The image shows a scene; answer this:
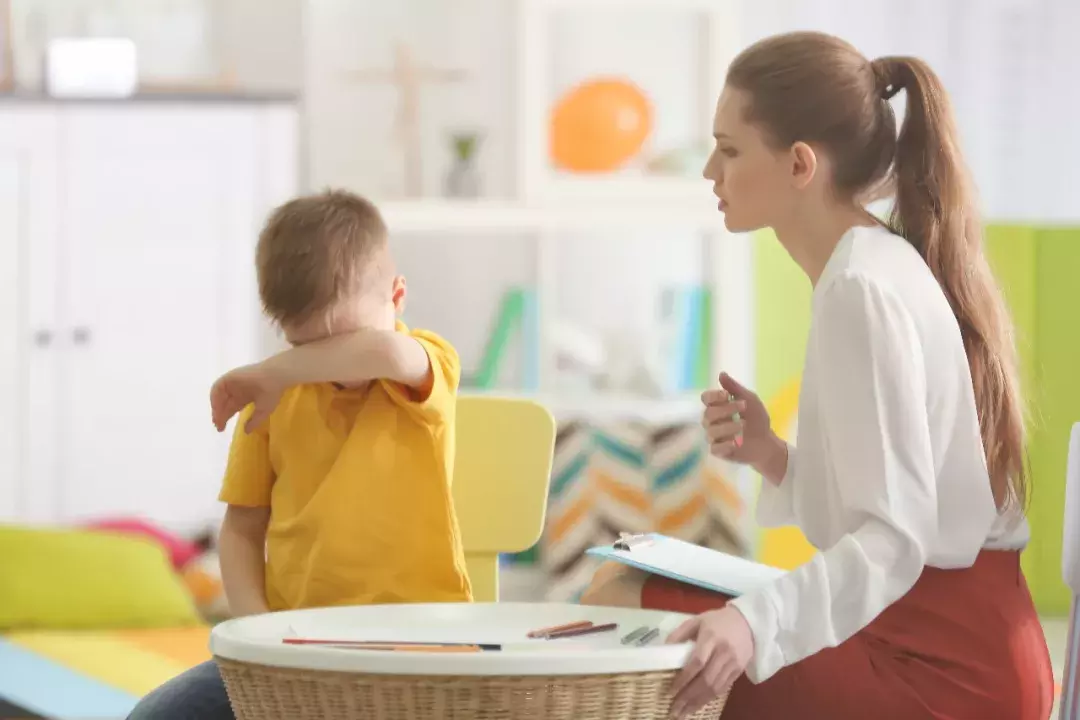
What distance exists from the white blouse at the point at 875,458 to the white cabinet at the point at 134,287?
2.85 meters

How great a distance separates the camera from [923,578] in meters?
1.52

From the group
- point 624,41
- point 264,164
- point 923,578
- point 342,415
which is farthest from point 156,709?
point 624,41

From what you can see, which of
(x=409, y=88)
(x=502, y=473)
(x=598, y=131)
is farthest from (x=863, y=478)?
(x=409, y=88)

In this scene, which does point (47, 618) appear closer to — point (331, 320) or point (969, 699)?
point (331, 320)

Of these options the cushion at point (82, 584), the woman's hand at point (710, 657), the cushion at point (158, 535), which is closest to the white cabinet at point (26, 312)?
the cushion at point (158, 535)

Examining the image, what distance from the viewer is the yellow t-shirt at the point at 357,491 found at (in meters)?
1.65

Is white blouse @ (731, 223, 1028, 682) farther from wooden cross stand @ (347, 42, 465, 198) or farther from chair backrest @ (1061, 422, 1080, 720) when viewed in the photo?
wooden cross stand @ (347, 42, 465, 198)

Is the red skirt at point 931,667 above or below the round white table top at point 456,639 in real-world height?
below

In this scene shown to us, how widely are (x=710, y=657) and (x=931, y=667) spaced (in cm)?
37

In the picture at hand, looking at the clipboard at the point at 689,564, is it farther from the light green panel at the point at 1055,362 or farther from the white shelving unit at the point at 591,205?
the light green panel at the point at 1055,362

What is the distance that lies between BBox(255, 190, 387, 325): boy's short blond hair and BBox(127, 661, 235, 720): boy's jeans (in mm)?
381

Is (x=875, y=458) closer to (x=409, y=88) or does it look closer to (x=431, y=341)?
(x=431, y=341)

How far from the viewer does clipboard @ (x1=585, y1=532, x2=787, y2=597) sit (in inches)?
61.4

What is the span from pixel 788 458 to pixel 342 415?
19.7 inches
